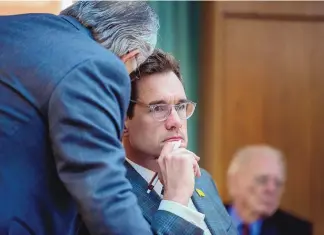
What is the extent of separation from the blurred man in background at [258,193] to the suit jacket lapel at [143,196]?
1021mm

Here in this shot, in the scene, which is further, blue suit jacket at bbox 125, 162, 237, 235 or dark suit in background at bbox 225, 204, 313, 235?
dark suit in background at bbox 225, 204, 313, 235

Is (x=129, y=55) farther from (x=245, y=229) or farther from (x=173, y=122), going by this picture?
(x=245, y=229)

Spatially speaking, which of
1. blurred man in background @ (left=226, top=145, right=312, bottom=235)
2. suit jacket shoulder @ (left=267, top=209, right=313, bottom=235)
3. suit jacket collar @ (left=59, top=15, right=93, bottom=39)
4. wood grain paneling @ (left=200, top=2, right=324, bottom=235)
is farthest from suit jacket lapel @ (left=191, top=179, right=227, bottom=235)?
wood grain paneling @ (left=200, top=2, right=324, bottom=235)

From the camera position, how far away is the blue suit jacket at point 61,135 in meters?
0.98

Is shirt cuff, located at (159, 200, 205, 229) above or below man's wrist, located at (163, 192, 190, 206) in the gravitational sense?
below

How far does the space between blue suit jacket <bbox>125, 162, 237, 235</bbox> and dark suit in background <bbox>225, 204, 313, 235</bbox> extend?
816mm

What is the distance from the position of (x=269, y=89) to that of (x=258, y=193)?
66cm

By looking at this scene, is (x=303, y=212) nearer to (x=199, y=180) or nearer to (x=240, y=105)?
(x=240, y=105)

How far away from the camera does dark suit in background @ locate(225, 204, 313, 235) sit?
2457mm

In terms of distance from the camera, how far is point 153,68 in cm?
156

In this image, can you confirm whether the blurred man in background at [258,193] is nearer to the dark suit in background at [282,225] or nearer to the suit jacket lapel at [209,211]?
the dark suit in background at [282,225]

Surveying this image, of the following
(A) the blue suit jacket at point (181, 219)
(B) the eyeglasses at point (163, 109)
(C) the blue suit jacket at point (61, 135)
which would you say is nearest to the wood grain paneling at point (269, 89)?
(A) the blue suit jacket at point (181, 219)

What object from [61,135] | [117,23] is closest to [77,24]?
[117,23]

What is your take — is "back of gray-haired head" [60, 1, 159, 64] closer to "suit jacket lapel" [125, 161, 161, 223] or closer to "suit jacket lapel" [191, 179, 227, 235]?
"suit jacket lapel" [125, 161, 161, 223]
